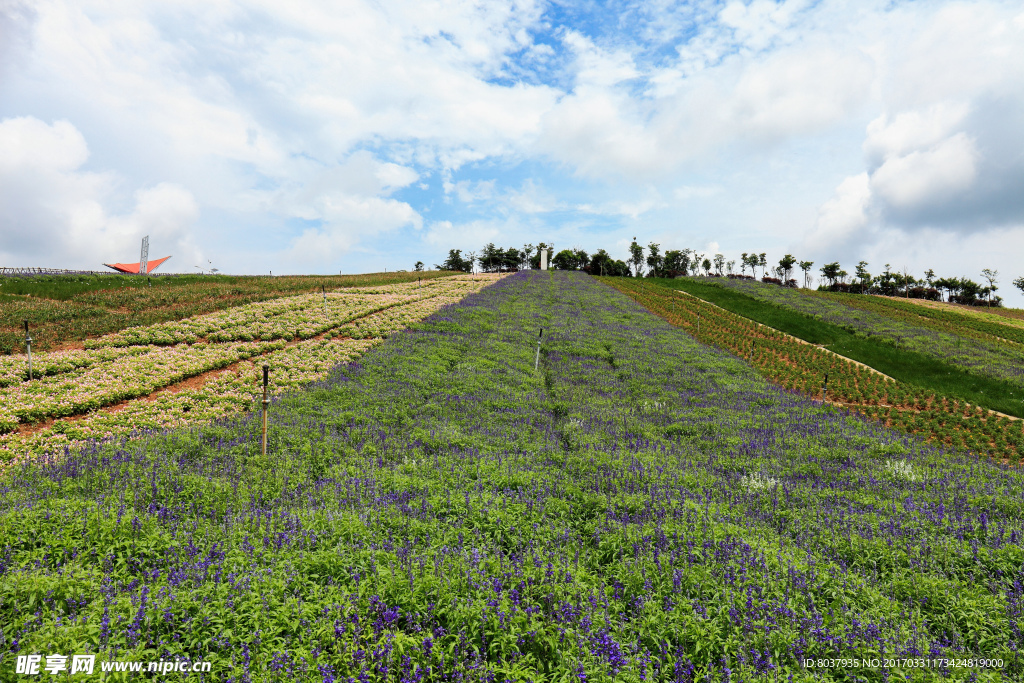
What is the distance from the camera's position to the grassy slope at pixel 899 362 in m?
21.7

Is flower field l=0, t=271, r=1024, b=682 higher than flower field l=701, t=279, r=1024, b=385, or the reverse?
flower field l=701, t=279, r=1024, b=385

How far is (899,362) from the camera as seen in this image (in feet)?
95.1

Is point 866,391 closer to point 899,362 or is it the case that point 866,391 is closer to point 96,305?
point 899,362

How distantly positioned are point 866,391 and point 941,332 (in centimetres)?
3070

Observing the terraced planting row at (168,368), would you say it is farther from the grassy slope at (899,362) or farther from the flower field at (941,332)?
the flower field at (941,332)

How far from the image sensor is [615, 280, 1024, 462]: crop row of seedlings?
1590cm

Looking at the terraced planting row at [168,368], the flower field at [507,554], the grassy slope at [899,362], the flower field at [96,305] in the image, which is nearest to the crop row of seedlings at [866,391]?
the grassy slope at [899,362]

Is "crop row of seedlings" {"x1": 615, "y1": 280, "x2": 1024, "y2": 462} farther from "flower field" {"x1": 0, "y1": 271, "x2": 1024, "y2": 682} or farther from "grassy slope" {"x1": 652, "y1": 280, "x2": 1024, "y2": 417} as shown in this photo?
"flower field" {"x1": 0, "y1": 271, "x2": 1024, "y2": 682}

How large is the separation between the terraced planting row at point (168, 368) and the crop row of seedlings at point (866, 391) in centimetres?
2363

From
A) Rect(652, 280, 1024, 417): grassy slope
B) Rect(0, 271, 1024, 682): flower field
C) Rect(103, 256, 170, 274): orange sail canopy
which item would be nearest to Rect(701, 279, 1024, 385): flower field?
Rect(652, 280, 1024, 417): grassy slope

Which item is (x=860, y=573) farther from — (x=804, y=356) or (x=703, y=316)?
(x=703, y=316)

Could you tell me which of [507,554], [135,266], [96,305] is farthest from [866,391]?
[135,266]

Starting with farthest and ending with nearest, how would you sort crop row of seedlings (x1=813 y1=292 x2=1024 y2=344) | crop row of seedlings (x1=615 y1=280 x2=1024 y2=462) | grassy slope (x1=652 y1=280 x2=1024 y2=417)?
crop row of seedlings (x1=813 y1=292 x2=1024 y2=344) < grassy slope (x1=652 y1=280 x2=1024 y2=417) < crop row of seedlings (x1=615 y1=280 x2=1024 y2=462)

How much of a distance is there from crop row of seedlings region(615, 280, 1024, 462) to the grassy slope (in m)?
1.78
